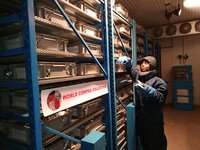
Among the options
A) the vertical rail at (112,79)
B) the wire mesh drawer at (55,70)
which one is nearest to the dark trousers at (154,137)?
the vertical rail at (112,79)

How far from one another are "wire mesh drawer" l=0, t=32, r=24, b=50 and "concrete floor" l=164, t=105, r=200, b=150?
316 centimetres

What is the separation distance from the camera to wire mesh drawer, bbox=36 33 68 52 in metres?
1.41

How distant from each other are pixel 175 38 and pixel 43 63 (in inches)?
248

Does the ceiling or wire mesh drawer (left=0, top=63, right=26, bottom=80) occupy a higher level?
the ceiling

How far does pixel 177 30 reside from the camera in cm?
593

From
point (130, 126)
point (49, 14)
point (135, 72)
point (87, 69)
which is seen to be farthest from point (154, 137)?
point (49, 14)

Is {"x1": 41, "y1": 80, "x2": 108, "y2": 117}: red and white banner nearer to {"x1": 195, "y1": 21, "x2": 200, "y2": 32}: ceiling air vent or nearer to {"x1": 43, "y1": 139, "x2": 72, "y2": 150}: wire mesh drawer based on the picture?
{"x1": 43, "y1": 139, "x2": 72, "y2": 150}: wire mesh drawer

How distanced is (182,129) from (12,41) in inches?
164

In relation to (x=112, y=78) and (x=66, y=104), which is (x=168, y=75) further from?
(x=66, y=104)

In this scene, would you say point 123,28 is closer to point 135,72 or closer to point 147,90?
point 135,72

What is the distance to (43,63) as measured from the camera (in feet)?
4.59

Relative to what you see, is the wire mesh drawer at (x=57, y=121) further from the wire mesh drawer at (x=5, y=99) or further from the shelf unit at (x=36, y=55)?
the wire mesh drawer at (x=5, y=99)

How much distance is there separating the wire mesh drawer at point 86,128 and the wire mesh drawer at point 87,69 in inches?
24.5

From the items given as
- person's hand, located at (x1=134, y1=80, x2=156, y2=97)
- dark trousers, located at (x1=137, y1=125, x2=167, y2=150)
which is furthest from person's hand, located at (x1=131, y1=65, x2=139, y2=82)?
dark trousers, located at (x1=137, y1=125, x2=167, y2=150)
